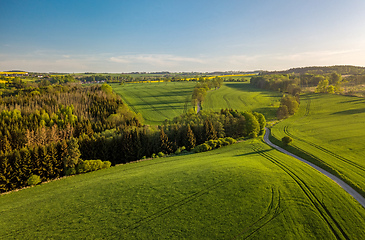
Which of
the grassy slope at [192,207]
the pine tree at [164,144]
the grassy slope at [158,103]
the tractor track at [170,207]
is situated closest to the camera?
the grassy slope at [192,207]

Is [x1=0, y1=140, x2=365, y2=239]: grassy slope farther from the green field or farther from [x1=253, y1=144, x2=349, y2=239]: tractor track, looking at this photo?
the green field

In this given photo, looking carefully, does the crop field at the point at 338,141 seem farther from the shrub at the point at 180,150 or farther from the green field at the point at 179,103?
the shrub at the point at 180,150

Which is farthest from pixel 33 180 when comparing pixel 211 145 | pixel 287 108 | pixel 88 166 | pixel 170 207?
pixel 287 108

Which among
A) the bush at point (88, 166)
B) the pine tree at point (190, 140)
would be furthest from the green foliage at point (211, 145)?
the bush at point (88, 166)

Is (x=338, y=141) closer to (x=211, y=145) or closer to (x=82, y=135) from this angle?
(x=211, y=145)

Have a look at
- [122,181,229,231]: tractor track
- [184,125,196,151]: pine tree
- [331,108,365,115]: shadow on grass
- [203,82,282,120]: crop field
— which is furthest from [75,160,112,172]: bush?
[331,108,365,115]: shadow on grass

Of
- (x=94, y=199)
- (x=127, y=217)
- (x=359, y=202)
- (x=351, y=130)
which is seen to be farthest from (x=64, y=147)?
(x=351, y=130)
